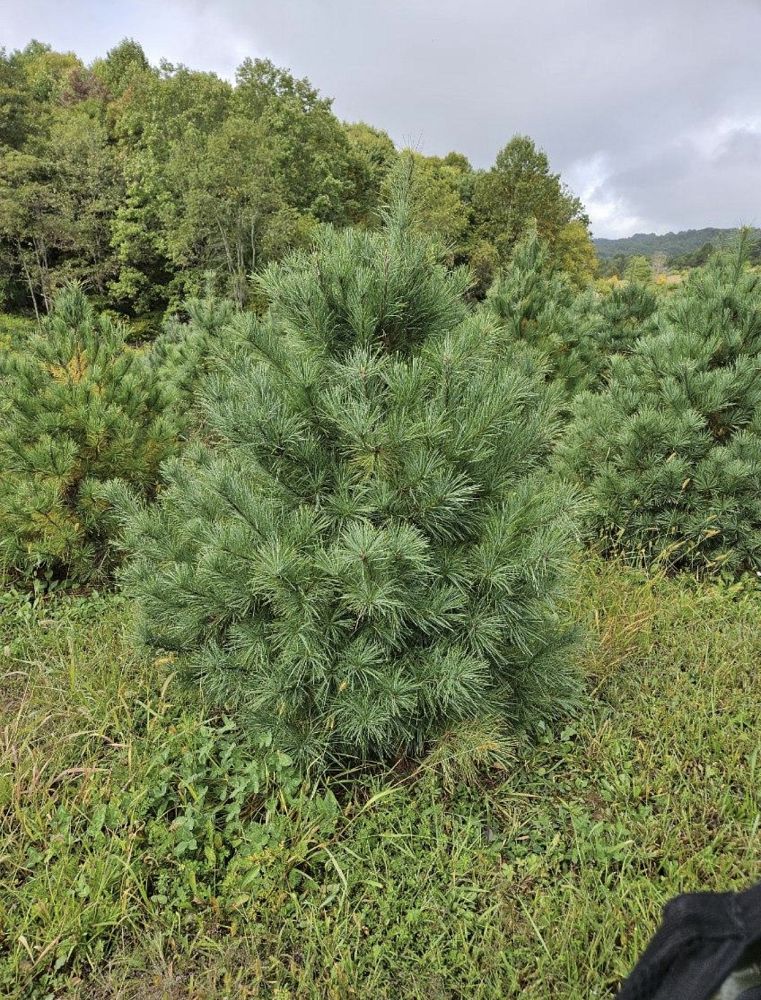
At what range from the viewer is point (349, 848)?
191cm

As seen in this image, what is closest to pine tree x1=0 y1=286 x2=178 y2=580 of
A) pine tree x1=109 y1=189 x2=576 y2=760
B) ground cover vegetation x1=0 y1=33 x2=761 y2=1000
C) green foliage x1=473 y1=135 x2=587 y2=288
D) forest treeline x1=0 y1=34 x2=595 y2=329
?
ground cover vegetation x1=0 y1=33 x2=761 y2=1000

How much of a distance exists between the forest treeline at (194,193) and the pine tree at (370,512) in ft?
59.7

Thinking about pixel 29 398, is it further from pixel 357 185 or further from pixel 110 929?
pixel 357 185

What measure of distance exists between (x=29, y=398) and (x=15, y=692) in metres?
1.89

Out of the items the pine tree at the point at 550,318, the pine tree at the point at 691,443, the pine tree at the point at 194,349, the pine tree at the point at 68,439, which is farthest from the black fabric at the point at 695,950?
the pine tree at the point at 550,318

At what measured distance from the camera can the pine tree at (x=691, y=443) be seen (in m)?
3.62

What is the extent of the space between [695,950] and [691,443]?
3.64 metres

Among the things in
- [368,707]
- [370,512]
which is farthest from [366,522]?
[368,707]

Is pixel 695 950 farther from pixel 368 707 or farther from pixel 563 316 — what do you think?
pixel 563 316

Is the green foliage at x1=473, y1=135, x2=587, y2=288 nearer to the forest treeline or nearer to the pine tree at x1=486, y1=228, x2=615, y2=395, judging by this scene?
the forest treeline

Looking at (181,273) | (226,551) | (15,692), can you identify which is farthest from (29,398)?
(181,273)

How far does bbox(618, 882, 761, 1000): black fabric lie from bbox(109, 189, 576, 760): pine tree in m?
1.15

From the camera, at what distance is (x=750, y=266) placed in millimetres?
4238

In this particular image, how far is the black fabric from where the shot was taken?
62 centimetres
